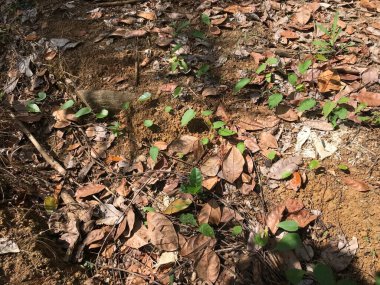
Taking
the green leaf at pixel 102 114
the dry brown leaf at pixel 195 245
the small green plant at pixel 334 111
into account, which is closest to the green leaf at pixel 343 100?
the small green plant at pixel 334 111

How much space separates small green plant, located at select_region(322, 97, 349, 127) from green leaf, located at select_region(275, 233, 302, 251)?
0.95m

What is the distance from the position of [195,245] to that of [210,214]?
224mm

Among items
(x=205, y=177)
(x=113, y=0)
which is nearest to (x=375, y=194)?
(x=205, y=177)

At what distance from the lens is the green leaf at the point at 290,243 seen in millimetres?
2133

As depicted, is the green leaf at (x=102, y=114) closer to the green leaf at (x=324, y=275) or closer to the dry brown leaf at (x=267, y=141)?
the dry brown leaf at (x=267, y=141)

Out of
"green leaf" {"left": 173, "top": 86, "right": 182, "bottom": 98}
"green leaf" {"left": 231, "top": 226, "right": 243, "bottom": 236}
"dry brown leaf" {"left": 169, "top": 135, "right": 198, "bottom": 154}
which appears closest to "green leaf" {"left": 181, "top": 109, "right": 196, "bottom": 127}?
"dry brown leaf" {"left": 169, "top": 135, "right": 198, "bottom": 154}

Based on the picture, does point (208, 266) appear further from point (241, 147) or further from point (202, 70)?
point (202, 70)

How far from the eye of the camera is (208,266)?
7.29 ft

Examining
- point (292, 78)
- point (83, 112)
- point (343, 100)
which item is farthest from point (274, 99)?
point (83, 112)

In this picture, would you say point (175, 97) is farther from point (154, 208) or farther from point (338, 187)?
point (338, 187)

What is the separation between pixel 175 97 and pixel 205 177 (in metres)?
0.76

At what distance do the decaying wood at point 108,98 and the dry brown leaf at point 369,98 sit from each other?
1787mm

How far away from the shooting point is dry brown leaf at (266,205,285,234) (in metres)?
2.30

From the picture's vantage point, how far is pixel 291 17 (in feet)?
11.3
